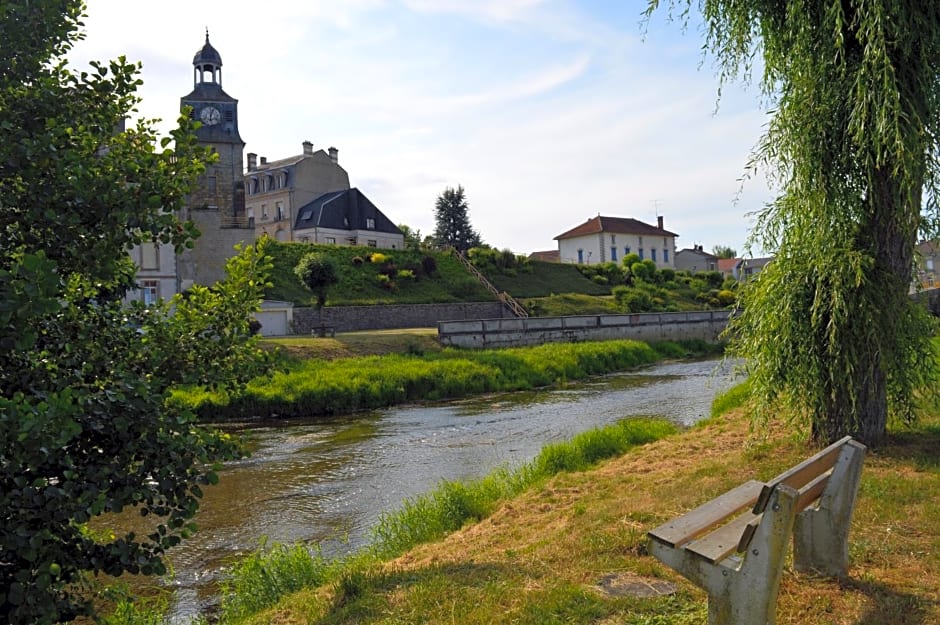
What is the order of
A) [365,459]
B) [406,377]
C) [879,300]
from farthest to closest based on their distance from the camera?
[406,377], [365,459], [879,300]

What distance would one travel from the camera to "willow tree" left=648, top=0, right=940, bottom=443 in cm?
655

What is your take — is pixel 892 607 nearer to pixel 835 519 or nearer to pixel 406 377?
pixel 835 519

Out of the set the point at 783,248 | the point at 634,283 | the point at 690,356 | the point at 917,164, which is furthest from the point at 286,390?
the point at 634,283

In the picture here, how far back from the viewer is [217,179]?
Answer: 41.0 metres

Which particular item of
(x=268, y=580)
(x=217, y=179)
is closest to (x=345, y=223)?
(x=217, y=179)

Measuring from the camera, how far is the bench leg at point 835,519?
4.22 meters

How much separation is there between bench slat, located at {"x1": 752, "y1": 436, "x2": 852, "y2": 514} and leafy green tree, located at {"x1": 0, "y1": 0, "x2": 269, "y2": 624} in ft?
9.03

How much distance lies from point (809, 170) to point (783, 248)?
0.86m

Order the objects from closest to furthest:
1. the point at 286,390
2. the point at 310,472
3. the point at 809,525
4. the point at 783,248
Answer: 1. the point at 809,525
2. the point at 783,248
3. the point at 310,472
4. the point at 286,390

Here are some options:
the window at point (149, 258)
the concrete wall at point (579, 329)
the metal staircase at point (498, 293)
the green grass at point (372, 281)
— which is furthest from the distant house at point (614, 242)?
the window at point (149, 258)

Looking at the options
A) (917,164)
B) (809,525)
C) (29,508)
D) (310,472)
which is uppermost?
(917,164)

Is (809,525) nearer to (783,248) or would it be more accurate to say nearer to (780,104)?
(783,248)

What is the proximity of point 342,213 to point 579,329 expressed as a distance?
2827 cm

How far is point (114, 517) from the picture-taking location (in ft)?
29.1
